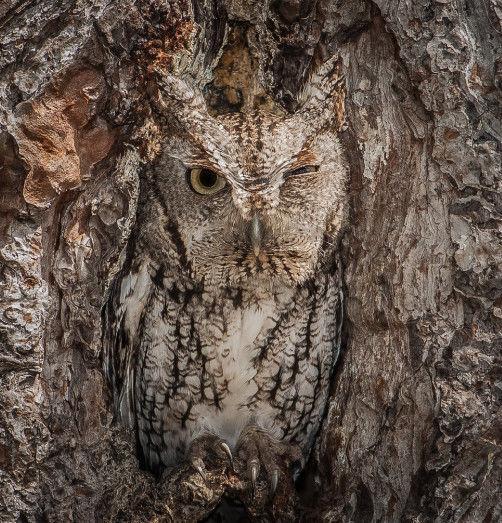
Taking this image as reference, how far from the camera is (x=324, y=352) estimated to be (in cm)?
260

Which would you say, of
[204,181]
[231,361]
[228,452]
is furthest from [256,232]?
[228,452]

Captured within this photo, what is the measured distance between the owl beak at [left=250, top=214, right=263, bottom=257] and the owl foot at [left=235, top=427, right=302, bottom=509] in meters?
0.68

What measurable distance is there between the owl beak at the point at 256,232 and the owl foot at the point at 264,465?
0.68 m

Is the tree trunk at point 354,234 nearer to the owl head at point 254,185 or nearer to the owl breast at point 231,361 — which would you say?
the owl head at point 254,185

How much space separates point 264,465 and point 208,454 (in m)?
0.17

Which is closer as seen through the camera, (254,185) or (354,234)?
(254,185)

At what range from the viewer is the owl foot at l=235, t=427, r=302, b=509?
94.9 inches

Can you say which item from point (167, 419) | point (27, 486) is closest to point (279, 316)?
point (167, 419)

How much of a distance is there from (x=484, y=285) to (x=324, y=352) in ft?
2.22

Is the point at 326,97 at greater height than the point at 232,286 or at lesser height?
greater

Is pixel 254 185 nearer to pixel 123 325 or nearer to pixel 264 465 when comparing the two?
pixel 123 325

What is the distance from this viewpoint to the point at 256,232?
7.22 ft

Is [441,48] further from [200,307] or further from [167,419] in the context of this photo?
[167,419]

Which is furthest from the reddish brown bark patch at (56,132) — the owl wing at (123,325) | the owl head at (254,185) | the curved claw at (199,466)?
the curved claw at (199,466)
